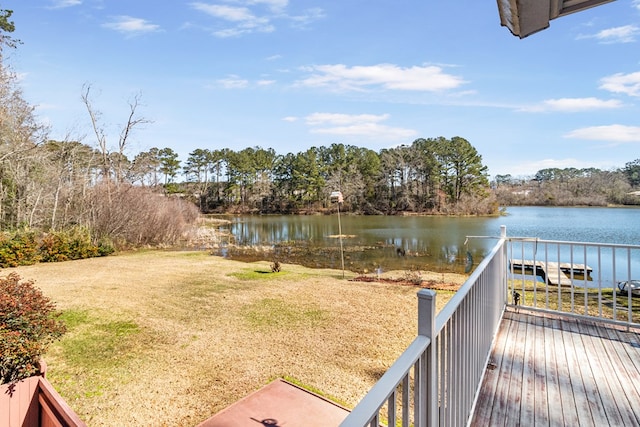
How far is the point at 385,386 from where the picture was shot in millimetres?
811

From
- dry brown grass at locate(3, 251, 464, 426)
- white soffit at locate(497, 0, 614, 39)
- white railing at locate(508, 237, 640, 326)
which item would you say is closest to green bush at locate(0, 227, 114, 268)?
dry brown grass at locate(3, 251, 464, 426)

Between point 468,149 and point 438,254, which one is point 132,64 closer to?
point 438,254

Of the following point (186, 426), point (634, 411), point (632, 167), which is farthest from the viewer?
point (632, 167)

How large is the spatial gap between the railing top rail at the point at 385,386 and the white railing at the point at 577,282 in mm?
2775

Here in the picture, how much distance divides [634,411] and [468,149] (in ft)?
118

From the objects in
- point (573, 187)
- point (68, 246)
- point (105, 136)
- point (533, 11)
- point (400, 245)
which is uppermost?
point (105, 136)

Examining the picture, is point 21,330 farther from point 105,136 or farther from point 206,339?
point 105,136

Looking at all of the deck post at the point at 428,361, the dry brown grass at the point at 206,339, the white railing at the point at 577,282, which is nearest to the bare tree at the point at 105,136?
the dry brown grass at the point at 206,339

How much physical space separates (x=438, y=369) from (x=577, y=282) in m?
9.97

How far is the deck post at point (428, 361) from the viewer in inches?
41.1

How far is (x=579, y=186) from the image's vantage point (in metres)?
37.7

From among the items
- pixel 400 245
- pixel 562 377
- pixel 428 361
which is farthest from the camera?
pixel 400 245

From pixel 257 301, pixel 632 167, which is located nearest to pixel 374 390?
pixel 257 301

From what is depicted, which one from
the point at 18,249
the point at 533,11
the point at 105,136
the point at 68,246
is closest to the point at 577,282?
the point at 533,11
